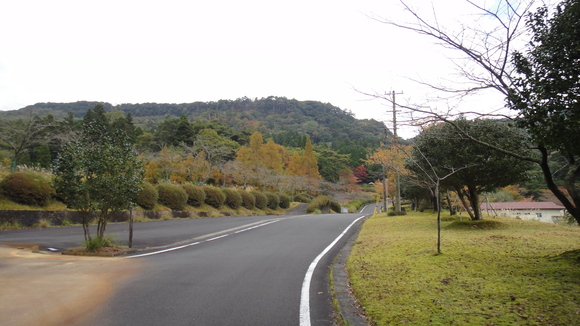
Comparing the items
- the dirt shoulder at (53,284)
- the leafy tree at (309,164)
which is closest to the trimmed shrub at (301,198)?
the leafy tree at (309,164)

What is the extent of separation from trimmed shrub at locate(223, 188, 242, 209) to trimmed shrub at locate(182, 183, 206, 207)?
4205 millimetres

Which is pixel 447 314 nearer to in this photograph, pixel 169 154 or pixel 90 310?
pixel 90 310

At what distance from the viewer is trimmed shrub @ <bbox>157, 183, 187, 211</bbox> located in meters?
26.9

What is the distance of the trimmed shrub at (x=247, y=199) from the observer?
37.9 meters

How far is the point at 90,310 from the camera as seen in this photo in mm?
5023

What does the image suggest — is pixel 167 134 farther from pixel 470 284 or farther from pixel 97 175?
pixel 470 284

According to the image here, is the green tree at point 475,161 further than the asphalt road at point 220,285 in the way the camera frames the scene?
Yes

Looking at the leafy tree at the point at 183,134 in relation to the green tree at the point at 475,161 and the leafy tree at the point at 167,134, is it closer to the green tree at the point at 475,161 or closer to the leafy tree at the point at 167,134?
the leafy tree at the point at 167,134

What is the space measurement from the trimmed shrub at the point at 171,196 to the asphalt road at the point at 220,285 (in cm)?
1387

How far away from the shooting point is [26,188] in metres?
16.5

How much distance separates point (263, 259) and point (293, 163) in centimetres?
4686

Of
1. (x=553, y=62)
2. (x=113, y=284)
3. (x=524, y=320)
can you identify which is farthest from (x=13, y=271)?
(x=553, y=62)

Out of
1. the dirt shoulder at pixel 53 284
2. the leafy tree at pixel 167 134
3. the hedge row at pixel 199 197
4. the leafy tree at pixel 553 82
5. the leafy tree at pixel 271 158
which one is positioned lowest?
the dirt shoulder at pixel 53 284

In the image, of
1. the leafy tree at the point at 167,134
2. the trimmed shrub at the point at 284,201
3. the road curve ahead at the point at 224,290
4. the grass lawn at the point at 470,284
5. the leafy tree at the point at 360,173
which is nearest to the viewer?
the grass lawn at the point at 470,284
